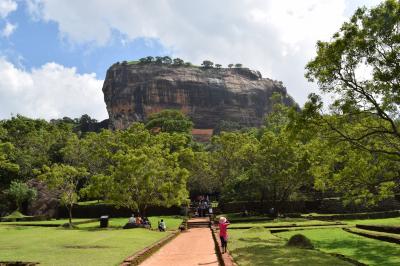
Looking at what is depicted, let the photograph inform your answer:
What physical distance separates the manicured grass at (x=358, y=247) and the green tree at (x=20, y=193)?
→ 3103cm

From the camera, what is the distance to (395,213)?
112 ft

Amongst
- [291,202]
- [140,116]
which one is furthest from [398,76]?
[140,116]

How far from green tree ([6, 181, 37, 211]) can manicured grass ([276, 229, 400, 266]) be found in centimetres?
3103

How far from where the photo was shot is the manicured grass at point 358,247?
15164 mm

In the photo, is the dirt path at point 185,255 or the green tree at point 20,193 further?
the green tree at point 20,193

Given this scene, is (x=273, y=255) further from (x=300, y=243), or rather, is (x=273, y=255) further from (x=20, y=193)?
(x=20, y=193)

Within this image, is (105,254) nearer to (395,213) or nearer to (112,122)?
(395,213)

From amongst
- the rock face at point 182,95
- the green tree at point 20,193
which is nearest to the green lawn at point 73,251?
the green tree at point 20,193

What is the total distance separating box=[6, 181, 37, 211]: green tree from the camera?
144 feet

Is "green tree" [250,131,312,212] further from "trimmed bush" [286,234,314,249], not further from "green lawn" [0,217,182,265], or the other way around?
"green lawn" [0,217,182,265]

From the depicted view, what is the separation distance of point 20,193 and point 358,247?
35.9 m

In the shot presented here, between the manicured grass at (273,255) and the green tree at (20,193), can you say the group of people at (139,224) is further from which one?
the green tree at (20,193)

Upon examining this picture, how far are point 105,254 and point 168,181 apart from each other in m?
19.9

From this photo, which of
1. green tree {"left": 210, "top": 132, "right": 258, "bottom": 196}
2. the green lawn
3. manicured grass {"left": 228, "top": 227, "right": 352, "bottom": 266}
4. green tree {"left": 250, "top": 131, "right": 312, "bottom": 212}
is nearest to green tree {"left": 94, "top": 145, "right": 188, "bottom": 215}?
green tree {"left": 250, "top": 131, "right": 312, "bottom": 212}
